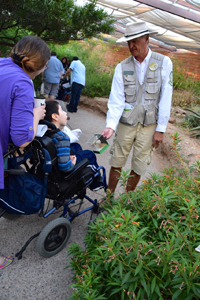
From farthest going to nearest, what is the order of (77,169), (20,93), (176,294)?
(77,169), (20,93), (176,294)

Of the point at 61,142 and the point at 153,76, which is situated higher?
the point at 153,76

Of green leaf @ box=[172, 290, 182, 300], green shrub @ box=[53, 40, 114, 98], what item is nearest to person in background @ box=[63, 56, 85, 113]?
green shrub @ box=[53, 40, 114, 98]

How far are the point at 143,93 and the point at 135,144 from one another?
0.62 meters

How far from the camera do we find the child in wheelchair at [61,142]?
2.53 meters

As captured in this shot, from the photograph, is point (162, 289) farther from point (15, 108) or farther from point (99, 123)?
point (99, 123)

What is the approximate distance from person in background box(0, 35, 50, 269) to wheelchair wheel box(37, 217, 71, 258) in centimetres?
64

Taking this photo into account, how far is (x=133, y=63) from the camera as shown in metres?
3.02

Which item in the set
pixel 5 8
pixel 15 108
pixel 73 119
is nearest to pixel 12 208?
pixel 15 108

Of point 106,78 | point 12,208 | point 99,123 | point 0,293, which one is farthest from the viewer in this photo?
point 106,78

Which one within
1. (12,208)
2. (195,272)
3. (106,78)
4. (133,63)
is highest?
(133,63)

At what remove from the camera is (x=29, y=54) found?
6.86 feet

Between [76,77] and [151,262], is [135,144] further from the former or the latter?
[76,77]

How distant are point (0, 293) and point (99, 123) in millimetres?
6430

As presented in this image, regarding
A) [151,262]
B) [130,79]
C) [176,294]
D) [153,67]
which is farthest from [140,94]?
[176,294]
